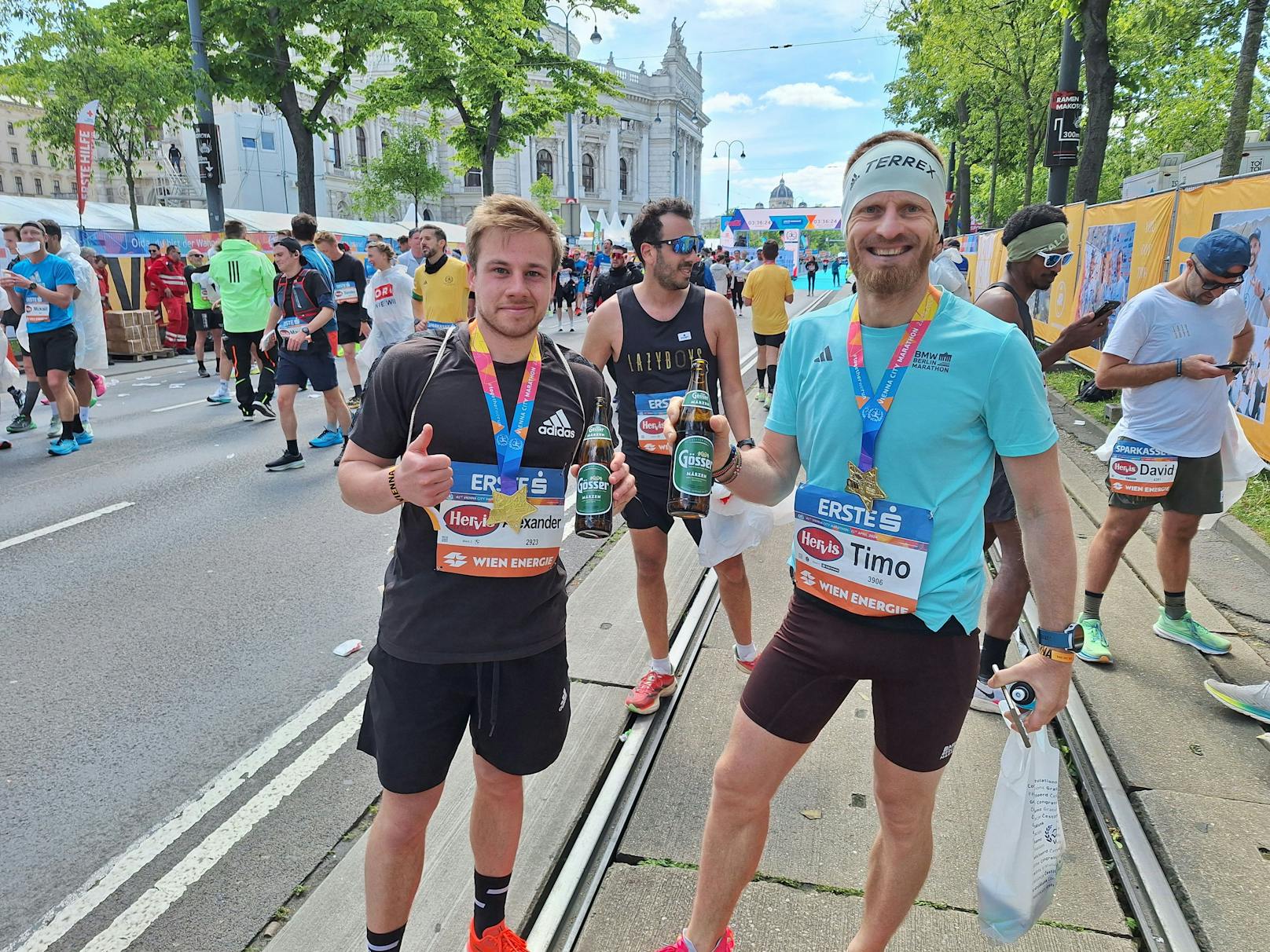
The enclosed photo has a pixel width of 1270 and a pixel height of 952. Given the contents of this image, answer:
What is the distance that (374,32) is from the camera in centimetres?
2138

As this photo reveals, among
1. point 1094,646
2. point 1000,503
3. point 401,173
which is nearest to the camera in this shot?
point 1000,503

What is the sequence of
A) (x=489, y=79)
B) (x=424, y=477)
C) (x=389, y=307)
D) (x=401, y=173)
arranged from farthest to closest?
(x=401, y=173) → (x=489, y=79) → (x=389, y=307) → (x=424, y=477)

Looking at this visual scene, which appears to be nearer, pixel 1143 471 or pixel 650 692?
pixel 650 692

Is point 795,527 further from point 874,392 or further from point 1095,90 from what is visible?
point 1095,90

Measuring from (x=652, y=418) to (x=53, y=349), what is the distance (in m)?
7.64

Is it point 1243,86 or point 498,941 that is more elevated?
point 1243,86

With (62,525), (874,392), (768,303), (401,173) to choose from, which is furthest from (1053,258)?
(401,173)

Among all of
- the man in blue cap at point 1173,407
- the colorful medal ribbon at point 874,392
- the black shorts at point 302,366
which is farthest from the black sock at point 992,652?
the black shorts at point 302,366

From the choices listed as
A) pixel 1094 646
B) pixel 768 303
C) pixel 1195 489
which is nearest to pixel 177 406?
pixel 768 303

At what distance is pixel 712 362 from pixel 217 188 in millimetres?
18891

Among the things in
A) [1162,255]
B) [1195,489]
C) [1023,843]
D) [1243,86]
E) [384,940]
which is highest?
[1243,86]

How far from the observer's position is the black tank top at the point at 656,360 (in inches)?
139

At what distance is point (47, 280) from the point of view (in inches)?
328

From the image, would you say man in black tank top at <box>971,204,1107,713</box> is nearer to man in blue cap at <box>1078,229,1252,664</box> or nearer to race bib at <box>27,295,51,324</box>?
man in blue cap at <box>1078,229,1252,664</box>
